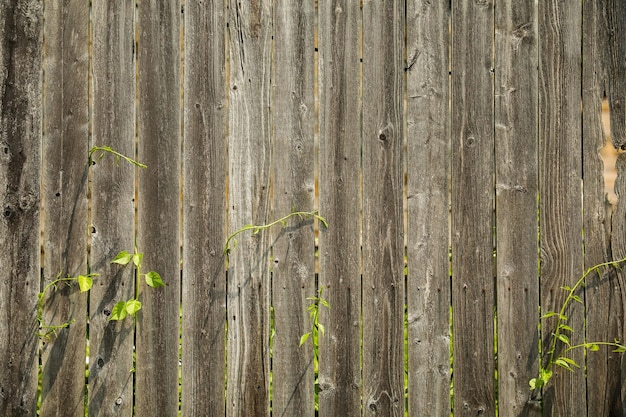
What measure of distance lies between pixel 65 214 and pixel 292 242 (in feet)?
2.68

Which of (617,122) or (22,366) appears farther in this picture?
A: (617,122)

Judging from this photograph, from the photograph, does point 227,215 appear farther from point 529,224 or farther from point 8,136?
point 529,224

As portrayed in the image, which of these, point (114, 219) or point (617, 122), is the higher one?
point (617, 122)

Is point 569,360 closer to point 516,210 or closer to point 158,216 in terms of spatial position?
point 516,210

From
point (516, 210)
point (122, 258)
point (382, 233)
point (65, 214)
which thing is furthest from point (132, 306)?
point (516, 210)

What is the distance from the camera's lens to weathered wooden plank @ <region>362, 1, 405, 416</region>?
6.51 feet

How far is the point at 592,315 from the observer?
2.04 meters

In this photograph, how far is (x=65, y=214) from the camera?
1938 mm

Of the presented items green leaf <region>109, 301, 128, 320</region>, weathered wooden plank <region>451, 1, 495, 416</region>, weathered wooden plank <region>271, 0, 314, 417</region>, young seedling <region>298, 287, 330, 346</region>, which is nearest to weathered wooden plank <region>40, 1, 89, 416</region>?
green leaf <region>109, 301, 128, 320</region>

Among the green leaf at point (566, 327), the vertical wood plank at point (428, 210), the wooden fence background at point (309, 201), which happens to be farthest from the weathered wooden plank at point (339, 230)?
the green leaf at point (566, 327)

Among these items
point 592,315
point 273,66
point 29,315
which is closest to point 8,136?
point 29,315

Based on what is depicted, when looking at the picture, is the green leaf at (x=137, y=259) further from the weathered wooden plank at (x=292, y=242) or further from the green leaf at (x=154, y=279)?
the weathered wooden plank at (x=292, y=242)

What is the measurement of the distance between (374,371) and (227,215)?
2.57 ft

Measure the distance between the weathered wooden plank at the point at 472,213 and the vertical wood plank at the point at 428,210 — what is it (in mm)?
38
